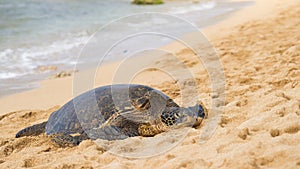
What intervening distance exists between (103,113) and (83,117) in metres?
0.22

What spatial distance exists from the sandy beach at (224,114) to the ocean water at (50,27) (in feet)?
3.15

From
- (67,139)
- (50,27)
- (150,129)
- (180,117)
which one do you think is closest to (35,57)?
(50,27)

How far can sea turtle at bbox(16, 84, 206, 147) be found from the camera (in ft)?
10.8

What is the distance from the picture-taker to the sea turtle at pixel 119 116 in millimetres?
3281

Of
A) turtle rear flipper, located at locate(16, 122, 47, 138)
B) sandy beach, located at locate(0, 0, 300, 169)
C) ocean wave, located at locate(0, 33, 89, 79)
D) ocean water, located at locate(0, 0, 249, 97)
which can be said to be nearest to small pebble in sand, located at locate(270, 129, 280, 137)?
sandy beach, located at locate(0, 0, 300, 169)

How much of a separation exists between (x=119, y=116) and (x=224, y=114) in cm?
104

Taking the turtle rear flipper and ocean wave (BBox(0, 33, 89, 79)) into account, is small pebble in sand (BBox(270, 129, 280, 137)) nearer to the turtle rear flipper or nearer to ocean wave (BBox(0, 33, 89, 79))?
the turtle rear flipper

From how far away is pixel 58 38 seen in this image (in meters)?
9.25

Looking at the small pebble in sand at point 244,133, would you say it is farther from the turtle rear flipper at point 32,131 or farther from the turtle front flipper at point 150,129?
the turtle rear flipper at point 32,131

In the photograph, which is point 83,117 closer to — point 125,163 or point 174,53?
point 125,163

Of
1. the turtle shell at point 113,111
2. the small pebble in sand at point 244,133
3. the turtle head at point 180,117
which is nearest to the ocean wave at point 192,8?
the turtle shell at point 113,111

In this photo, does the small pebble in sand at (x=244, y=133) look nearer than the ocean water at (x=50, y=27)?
Yes

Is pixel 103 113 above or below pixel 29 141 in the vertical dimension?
above

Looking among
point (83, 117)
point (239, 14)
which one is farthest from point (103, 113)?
point (239, 14)
